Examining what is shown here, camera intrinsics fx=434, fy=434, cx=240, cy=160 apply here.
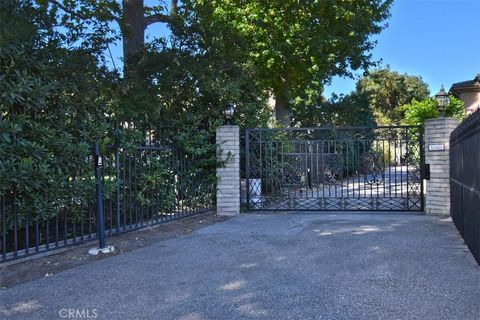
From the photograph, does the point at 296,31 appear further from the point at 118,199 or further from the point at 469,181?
the point at 469,181

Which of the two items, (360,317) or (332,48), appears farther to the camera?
(332,48)

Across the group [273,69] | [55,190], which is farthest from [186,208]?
[273,69]

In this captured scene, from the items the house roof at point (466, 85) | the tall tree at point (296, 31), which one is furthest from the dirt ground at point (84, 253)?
the house roof at point (466, 85)

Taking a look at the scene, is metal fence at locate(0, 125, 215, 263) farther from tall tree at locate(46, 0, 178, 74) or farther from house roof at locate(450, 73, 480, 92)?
house roof at locate(450, 73, 480, 92)

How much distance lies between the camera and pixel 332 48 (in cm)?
1437

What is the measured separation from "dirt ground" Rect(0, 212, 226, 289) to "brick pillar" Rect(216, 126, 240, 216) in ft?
2.39

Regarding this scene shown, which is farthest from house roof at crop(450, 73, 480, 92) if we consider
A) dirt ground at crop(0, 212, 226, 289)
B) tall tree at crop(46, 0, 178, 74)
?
dirt ground at crop(0, 212, 226, 289)

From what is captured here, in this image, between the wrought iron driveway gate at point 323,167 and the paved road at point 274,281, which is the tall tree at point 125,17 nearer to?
the wrought iron driveway gate at point 323,167

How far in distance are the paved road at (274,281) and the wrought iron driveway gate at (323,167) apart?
9.46ft

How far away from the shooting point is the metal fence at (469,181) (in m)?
4.63

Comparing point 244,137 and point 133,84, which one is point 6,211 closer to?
point 133,84

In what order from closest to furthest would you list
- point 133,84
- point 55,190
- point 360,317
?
point 360,317
point 55,190
point 133,84

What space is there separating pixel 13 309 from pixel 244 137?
6.84 meters

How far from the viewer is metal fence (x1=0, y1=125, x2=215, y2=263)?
5.52 m
